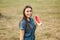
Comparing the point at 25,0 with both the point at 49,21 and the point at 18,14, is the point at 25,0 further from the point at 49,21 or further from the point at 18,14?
the point at 49,21

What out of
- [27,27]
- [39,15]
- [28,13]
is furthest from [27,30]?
[39,15]

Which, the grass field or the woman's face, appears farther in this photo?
the grass field

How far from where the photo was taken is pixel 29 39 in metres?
2.21

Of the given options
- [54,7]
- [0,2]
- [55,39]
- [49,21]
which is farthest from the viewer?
[0,2]

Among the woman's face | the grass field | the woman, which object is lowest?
the grass field

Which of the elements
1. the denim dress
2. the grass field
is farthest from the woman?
the grass field

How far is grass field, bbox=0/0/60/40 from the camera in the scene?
14.7 ft

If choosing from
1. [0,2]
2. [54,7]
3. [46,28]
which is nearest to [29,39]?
[46,28]

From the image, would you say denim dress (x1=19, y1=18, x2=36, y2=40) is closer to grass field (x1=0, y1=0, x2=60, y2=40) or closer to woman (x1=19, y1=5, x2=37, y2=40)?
woman (x1=19, y1=5, x2=37, y2=40)

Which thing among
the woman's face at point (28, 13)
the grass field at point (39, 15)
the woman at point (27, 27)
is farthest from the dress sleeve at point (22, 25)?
the grass field at point (39, 15)

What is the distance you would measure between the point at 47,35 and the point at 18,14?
1929 millimetres

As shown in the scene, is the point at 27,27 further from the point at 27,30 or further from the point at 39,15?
the point at 39,15

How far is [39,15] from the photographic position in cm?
607

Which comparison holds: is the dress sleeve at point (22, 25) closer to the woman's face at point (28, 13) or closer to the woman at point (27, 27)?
the woman at point (27, 27)
